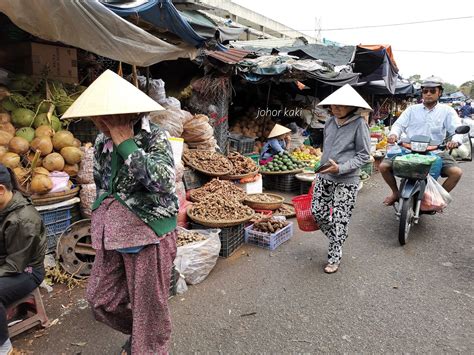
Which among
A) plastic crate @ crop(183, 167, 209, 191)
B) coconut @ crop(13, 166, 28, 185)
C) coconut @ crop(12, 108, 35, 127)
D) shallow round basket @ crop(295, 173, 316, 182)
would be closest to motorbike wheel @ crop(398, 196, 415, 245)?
shallow round basket @ crop(295, 173, 316, 182)

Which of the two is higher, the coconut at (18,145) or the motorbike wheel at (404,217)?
the coconut at (18,145)

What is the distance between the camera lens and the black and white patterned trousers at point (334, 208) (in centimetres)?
377

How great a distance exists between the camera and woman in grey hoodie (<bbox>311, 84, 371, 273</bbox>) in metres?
3.60

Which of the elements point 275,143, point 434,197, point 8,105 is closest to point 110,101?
point 8,105

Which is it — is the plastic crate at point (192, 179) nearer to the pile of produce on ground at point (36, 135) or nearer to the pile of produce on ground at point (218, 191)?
the pile of produce on ground at point (218, 191)

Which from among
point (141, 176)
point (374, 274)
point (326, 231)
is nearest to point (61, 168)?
point (141, 176)

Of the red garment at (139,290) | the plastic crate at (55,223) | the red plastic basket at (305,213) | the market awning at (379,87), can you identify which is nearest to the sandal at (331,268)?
the red plastic basket at (305,213)

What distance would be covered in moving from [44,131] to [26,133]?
18 cm

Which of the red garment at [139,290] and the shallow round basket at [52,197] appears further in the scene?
the shallow round basket at [52,197]

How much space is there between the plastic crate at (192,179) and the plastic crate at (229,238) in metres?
1.11

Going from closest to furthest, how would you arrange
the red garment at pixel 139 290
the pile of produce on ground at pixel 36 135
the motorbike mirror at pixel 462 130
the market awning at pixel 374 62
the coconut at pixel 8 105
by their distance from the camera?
the red garment at pixel 139 290
the pile of produce on ground at pixel 36 135
the coconut at pixel 8 105
the motorbike mirror at pixel 462 130
the market awning at pixel 374 62

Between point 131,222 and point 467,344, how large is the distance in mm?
2752

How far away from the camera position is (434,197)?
15.6 ft

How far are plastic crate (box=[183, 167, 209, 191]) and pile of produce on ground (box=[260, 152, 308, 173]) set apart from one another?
1.86m
